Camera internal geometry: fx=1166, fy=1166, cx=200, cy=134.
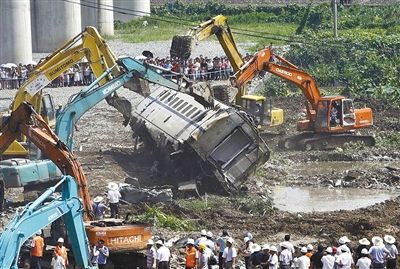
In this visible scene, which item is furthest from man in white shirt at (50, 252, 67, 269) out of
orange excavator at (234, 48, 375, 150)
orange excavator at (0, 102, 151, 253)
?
orange excavator at (234, 48, 375, 150)

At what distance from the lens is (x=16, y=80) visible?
2067 inches

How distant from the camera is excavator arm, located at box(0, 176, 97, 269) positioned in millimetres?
19641

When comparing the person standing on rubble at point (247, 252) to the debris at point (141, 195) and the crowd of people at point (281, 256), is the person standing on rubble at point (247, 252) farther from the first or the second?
the debris at point (141, 195)

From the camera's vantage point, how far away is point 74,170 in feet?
84.4

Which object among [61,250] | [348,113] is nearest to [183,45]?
[348,113]

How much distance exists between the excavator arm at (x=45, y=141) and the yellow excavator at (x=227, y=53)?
42.4 feet

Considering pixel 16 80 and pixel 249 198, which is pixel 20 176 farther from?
pixel 16 80

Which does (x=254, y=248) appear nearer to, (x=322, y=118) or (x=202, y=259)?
(x=202, y=259)

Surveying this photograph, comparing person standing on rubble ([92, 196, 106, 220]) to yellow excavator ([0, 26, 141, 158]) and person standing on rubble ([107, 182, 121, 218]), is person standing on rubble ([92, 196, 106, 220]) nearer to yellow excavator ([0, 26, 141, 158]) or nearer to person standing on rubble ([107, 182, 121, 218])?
person standing on rubble ([107, 182, 121, 218])

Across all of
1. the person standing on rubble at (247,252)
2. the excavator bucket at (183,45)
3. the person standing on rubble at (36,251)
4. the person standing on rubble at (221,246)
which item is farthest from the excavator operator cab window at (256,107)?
the person standing on rubble at (36,251)

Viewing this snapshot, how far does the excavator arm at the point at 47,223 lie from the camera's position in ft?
64.4

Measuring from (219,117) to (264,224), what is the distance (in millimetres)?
4523

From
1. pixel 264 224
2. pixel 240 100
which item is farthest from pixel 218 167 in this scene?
pixel 240 100

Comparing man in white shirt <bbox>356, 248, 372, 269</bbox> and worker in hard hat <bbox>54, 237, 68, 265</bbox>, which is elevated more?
worker in hard hat <bbox>54, 237, 68, 265</bbox>
